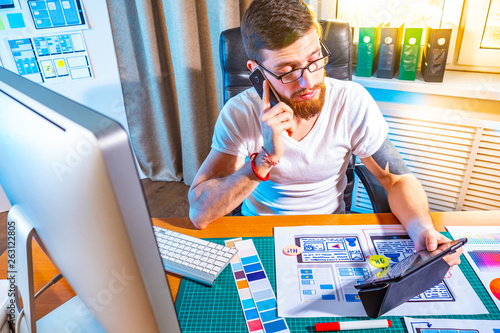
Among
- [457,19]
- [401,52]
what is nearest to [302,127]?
[401,52]

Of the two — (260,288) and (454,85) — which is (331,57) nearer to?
(454,85)

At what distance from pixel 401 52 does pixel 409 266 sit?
1386 millimetres

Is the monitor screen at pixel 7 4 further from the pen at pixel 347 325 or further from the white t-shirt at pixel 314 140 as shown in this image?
the pen at pixel 347 325

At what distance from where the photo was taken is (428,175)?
5.87 feet

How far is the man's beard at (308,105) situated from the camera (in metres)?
1.08

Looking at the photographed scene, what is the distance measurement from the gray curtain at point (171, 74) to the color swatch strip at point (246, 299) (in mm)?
1484

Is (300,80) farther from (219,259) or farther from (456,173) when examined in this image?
(456,173)

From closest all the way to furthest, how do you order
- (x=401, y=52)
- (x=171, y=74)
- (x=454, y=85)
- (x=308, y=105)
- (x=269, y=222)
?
(x=269, y=222) < (x=308, y=105) < (x=454, y=85) < (x=401, y=52) < (x=171, y=74)

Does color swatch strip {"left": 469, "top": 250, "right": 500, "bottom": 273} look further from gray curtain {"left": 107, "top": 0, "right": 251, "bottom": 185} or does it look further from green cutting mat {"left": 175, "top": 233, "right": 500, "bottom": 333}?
gray curtain {"left": 107, "top": 0, "right": 251, "bottom": 185}

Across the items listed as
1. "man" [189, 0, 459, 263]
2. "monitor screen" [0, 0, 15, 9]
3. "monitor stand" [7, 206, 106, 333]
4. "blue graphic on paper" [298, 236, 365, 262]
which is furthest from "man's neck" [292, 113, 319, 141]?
"monitor screen" [0, 0, 15, 9]

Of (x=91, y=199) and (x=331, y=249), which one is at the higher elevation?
(x=91, y=199)

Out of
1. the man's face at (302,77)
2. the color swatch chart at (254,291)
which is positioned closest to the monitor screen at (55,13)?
the man's face at (302,77)

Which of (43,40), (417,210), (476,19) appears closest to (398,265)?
(417,210)

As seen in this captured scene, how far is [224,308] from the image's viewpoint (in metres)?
0.71
